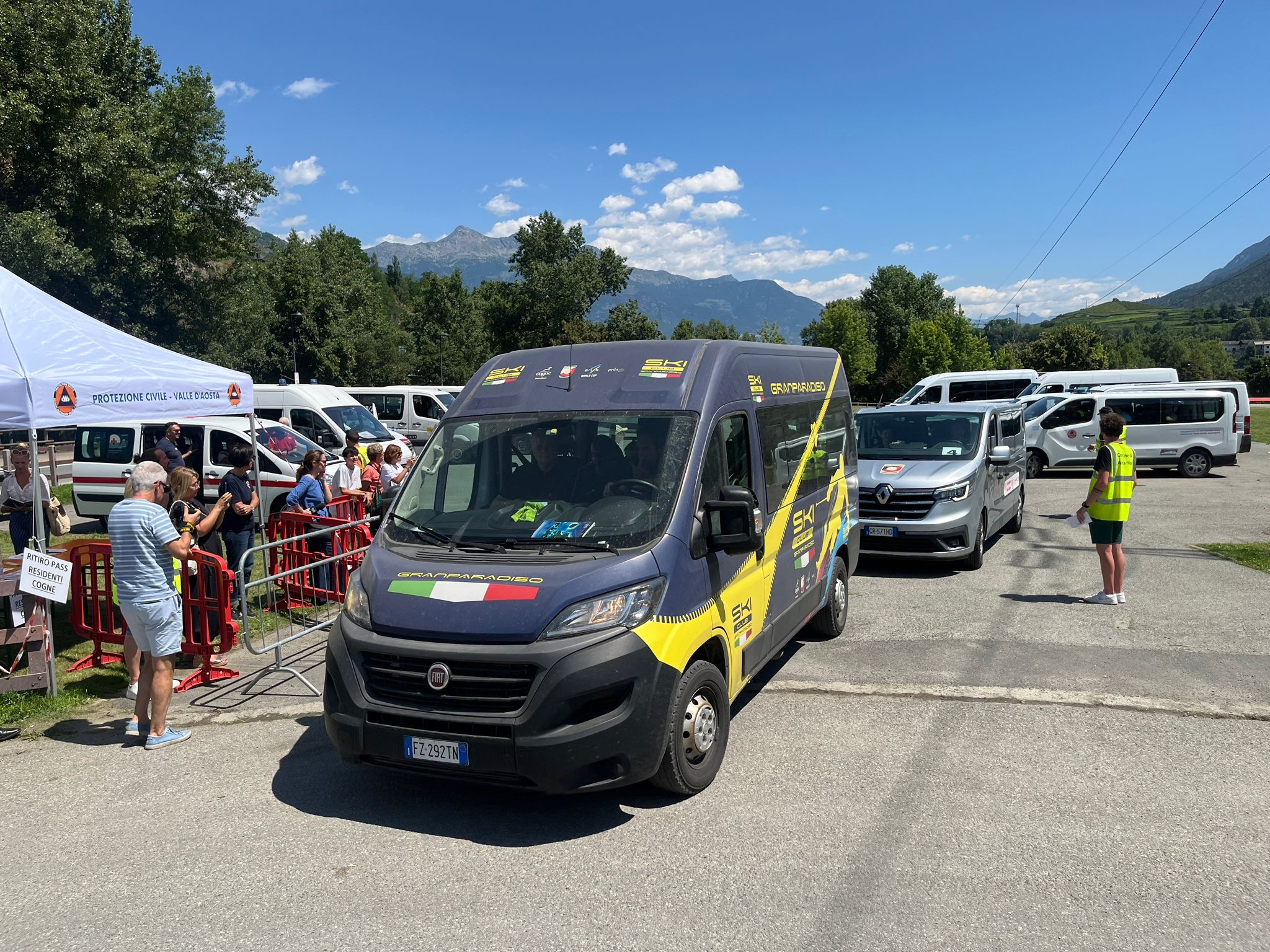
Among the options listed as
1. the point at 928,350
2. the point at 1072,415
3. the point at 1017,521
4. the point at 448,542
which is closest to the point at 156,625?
the point at 448,542

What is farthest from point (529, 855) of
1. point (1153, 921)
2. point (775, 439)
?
point (775, 439)

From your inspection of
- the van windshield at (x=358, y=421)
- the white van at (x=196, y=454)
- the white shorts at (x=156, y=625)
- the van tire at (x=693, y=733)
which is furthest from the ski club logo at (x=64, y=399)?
the van windshield at (x=358, y=421)

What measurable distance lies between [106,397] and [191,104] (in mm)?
28840

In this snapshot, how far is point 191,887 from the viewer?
13.0 ft

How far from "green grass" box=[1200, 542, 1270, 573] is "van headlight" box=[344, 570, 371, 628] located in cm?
1032

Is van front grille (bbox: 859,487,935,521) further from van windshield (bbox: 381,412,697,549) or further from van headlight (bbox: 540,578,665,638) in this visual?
van headlight (bbox: 540,578,665,638)

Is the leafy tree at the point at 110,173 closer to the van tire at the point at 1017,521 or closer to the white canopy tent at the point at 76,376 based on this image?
the white canopy tent at the point at 76,376

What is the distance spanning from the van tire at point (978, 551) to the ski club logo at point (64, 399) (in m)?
9.10

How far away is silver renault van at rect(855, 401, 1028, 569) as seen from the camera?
10.1m

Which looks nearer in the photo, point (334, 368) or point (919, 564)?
point (919, 564)

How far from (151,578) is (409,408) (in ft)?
79.7

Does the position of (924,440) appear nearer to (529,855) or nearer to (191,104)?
(529,855)

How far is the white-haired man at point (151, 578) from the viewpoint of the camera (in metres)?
5.66

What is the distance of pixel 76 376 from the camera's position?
23.3 feet
